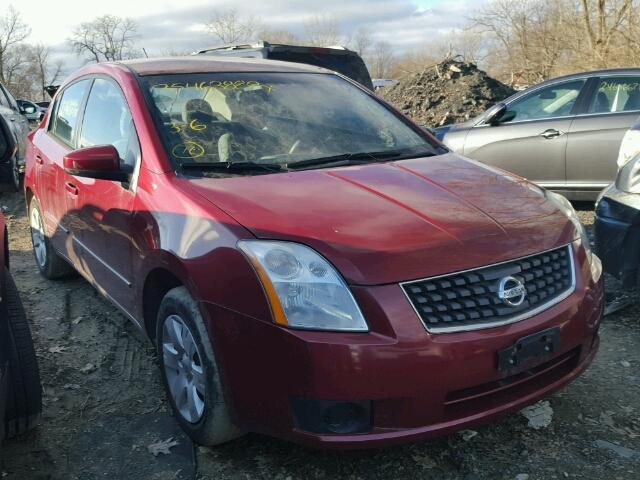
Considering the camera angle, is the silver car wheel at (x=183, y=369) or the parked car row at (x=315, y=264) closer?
the parked car row at (x=315, y=264)

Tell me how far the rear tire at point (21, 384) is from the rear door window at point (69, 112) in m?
1.77

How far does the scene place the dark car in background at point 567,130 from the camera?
6059 mm

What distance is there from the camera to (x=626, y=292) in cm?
430

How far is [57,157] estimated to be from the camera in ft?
13.9

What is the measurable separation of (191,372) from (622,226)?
2.70 metres

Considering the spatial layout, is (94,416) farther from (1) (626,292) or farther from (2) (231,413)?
(1) (626,292)

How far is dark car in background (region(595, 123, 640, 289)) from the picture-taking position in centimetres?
371

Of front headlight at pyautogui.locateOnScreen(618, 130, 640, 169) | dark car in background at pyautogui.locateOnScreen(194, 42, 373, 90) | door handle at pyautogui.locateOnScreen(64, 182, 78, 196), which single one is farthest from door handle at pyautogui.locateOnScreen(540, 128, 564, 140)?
door handle at pyautogui.locateOnScreen(64, 182, 78, 196)

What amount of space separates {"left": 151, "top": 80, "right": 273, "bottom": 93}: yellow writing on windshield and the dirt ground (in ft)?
5.21

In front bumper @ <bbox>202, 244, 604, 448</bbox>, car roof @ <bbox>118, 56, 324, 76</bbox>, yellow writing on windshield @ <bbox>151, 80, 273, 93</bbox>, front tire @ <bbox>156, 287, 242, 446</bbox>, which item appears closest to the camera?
front bumper @ <bbox>202, 244, 604, 448</bbox>

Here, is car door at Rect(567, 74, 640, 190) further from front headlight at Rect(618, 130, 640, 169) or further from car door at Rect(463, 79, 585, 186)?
front headlight at Rect(618, 130, 640, 169)

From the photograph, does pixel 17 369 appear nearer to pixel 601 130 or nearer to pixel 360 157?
pixel 360 157

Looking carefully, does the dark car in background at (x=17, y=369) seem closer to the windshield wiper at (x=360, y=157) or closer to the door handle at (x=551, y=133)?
the windshield wiper at (x=360, y=157)

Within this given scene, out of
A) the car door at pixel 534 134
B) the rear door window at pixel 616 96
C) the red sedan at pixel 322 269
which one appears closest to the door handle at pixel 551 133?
the car door at pixel 534 134
